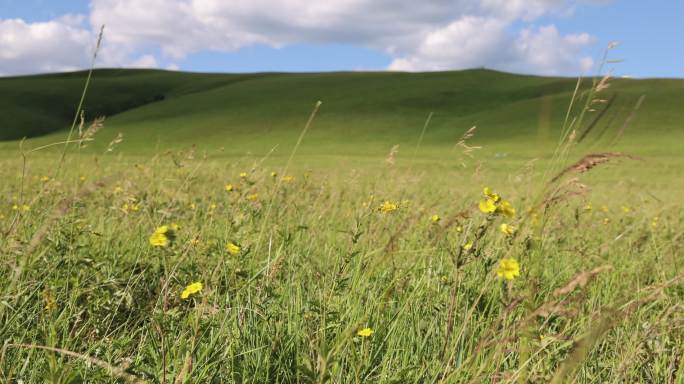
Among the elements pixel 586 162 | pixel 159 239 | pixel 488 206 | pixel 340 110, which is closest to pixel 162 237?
pixel 159 239

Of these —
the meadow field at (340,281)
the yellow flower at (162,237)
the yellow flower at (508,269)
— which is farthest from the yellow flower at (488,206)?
the yellow flower at (162,237)

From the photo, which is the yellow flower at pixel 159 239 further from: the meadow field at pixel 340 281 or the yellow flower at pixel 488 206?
the yellow flower at pixel 488 206

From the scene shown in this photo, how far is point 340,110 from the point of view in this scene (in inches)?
2153

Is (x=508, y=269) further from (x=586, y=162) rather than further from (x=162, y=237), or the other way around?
(x=162, y=237)

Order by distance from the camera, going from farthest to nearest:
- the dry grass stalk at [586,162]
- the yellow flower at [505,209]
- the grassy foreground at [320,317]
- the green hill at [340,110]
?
Answer: the green hill at [340,110], the yellow flower at [505,209], the grassy foreground at [320,317], the dry grass stalk at [586,162]

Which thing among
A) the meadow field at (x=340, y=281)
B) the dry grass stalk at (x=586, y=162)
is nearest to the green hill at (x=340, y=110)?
the meadow field at (x=340, y=281)

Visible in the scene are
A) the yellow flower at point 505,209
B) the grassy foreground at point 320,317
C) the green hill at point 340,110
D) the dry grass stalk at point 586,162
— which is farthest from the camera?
the green hill at point 340,110

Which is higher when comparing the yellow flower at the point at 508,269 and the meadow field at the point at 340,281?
the yellow flower at the point at 508,269

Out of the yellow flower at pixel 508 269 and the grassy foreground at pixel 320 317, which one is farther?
the grassy foreground at pixel 320 317

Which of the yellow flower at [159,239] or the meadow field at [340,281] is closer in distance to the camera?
the meadow field at [340,281]

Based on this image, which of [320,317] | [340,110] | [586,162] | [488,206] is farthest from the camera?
[340,110]

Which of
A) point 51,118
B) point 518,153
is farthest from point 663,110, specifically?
point 51,118

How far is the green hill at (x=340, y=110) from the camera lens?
139 feet

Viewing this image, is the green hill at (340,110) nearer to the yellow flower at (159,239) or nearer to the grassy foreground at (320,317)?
the grassy foreground at (320,317)
